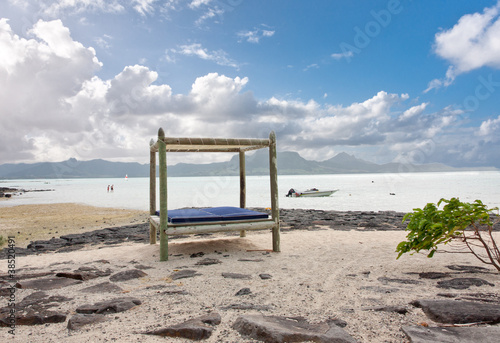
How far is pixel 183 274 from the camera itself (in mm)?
5938

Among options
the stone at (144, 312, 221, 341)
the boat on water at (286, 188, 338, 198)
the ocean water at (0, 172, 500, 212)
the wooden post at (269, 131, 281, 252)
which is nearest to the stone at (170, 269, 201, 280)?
the stone at (144, 312, 221, 341)

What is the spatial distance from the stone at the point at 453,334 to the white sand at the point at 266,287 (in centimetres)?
17

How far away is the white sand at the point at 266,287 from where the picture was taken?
3621mm

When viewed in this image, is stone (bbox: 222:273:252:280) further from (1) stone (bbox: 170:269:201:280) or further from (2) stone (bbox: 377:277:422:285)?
(2) stone (bbox: 377:277:422:285)

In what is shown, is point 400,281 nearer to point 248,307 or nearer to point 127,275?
point 248,307

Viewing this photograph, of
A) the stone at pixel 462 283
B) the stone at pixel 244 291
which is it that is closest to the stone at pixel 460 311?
the stone at pixel 462 283

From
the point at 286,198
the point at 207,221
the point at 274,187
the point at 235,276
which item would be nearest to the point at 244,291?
the point at 235,276

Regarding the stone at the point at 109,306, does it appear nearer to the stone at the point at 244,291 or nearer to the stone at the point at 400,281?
the stone at the point at 244,291

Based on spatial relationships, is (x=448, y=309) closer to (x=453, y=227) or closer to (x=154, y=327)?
(x=453, y=227)

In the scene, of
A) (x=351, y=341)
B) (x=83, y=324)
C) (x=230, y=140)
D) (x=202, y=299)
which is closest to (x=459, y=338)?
(x=351, y=341)

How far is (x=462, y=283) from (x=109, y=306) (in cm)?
506

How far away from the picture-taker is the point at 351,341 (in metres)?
3.24

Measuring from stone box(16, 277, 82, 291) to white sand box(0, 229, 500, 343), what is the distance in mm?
→ 195

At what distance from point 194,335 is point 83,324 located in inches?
53.6
